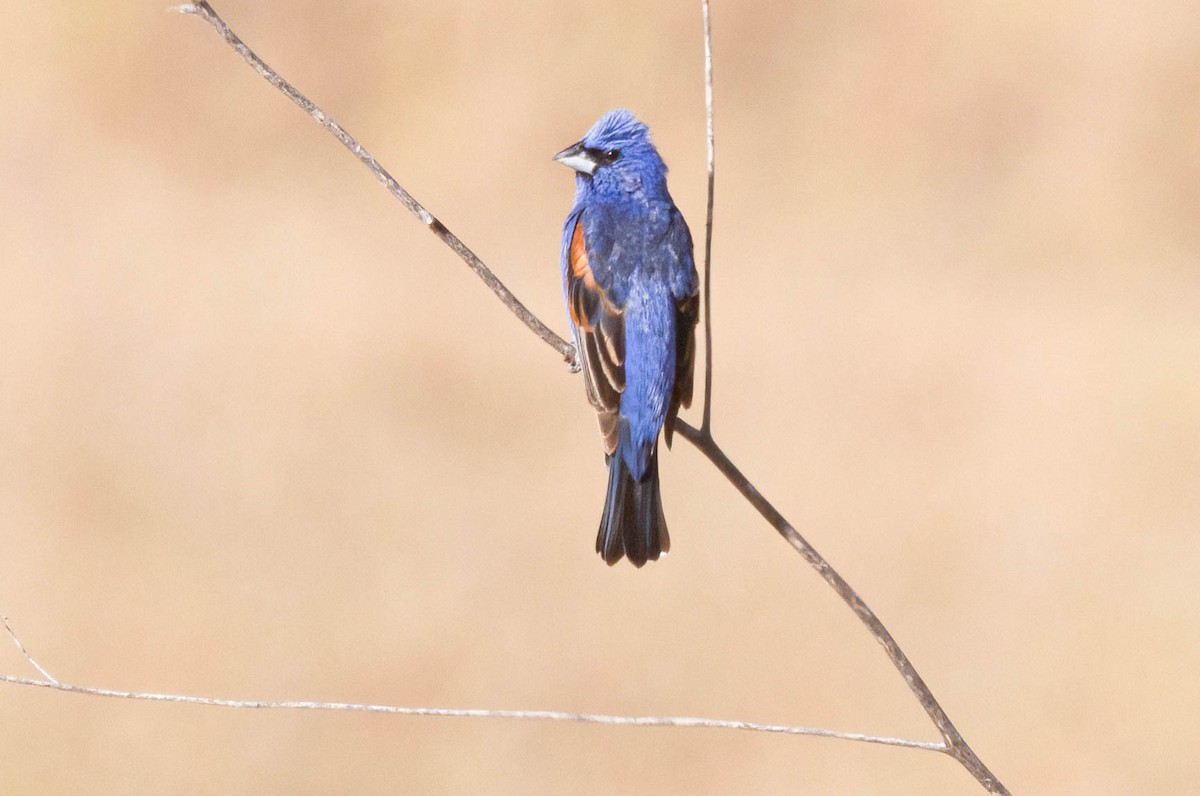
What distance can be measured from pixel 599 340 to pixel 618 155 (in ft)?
2.32

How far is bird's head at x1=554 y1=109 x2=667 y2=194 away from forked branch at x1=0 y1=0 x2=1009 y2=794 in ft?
3.14

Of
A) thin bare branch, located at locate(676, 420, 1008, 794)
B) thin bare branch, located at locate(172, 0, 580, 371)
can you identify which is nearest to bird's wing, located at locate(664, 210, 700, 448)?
thin bare branch, located at locate(172, 0, 580, 371)

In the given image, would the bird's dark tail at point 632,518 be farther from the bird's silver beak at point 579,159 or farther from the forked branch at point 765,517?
the bird's silver beak at point 579,159

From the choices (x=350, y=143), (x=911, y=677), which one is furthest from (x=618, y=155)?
(x=911, y=677)

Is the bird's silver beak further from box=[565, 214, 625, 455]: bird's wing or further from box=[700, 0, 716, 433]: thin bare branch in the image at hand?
box=[700, 0, 716, 433]: thin bare branch

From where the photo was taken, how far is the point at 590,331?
10.4 ft

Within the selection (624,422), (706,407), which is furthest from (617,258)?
(706,407)

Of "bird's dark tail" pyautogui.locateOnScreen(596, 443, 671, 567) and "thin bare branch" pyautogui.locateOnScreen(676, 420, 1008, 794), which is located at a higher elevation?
"bird's dark tail" pyautogui.locateOnScreen(596, 443, 671, 567)

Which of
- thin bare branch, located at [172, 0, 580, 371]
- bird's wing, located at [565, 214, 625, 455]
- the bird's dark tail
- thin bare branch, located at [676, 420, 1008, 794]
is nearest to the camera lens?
thin bare branch, located at [676, 420, 1008, 794]

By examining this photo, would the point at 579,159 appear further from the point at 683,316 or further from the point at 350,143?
the point at 350,143

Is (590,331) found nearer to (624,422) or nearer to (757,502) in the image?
(624,422)

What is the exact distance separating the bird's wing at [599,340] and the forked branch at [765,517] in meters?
0.35

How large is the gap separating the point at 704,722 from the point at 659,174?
221cm

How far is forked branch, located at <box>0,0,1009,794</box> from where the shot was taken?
1662 millimetres
